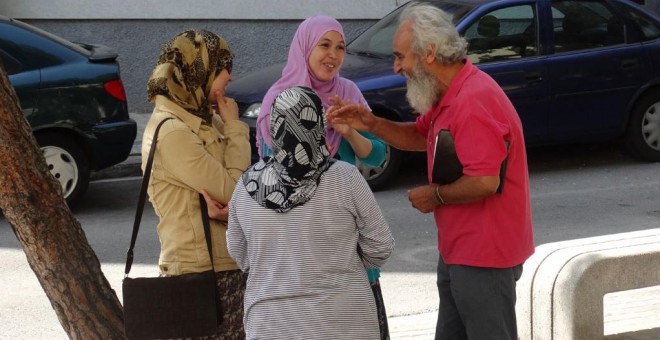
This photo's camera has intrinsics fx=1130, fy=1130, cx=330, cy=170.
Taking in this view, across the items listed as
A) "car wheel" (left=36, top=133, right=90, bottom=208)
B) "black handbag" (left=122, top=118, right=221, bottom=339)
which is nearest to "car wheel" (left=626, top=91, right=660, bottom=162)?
"car wheel" (left=36, top=133, right=90, bottom=208)

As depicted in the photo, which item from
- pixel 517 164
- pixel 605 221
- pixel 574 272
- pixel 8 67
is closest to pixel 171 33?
pixel 8 67

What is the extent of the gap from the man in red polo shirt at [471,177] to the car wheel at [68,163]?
5.84 metres

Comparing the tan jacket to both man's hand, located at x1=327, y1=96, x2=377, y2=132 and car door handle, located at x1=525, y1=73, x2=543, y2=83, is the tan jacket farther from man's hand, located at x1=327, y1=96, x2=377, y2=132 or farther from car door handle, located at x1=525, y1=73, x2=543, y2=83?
car door handle, located at x1=525, y1=73, x2=543, y2=83

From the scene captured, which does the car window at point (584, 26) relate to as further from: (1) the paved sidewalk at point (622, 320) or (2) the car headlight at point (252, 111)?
(1) the paved sidewalk at point (622, 320)

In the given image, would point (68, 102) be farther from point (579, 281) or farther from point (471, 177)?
point (471, 177)

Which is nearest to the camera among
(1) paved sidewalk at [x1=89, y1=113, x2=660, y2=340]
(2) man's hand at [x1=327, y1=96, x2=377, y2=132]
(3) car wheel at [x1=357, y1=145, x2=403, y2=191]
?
(2) man's hand at [x1=327, y1=96, x2=377, y2=132]

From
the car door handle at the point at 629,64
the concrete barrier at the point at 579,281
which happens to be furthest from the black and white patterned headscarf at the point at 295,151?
the car door handle at the point at 629,64

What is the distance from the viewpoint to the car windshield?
10.3 meters

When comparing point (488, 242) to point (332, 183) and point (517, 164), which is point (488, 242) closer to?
point (517, 164)

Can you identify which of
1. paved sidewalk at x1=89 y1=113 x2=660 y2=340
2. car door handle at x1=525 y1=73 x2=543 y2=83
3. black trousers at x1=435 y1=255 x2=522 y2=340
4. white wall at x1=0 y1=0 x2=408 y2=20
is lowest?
paved sidewalk at x1=89 y1=113 x2=660 y2=340

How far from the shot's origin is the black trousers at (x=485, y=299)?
389cm

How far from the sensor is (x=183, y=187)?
12.9ft

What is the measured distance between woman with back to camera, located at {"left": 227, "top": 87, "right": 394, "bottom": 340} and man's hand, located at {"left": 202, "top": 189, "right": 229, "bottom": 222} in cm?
39

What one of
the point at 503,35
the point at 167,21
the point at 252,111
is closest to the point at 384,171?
the point at 252,111
